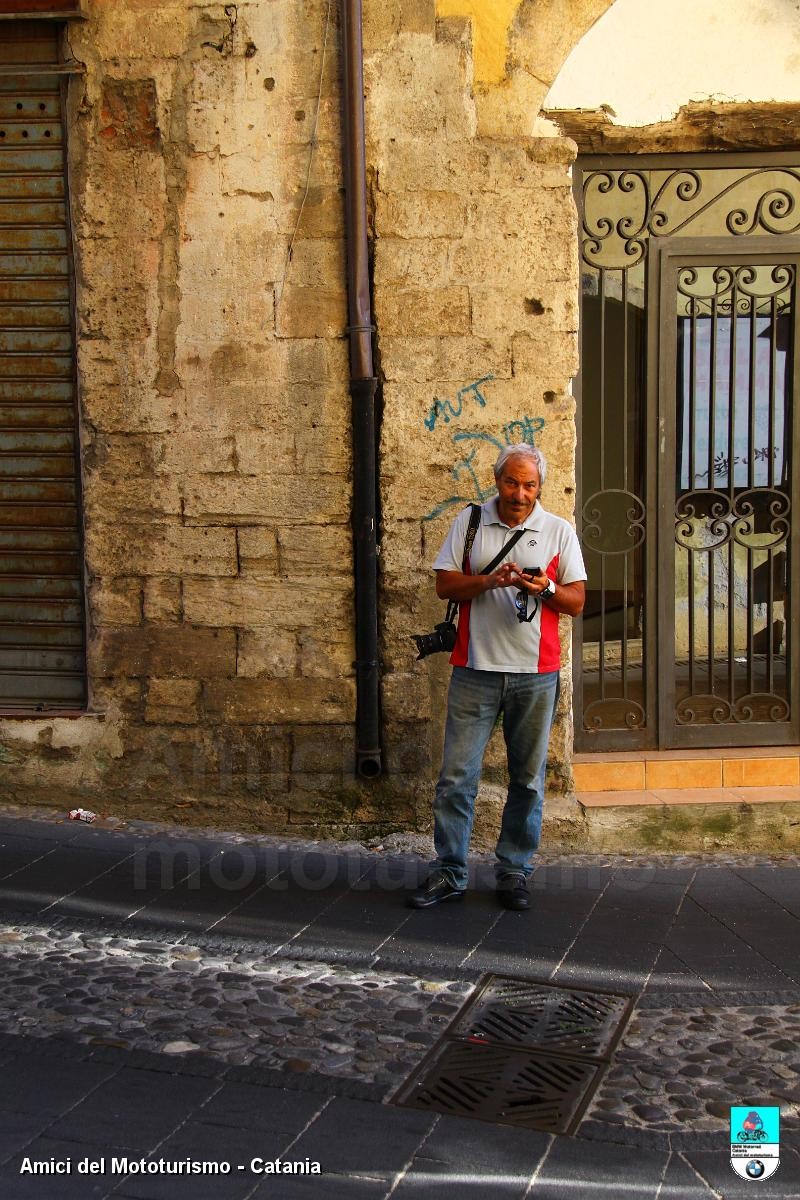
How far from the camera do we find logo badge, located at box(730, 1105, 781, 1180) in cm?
315

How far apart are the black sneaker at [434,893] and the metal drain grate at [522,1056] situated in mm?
678

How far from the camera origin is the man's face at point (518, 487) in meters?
4.82

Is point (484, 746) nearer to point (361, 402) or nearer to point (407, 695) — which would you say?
point (407, 695)

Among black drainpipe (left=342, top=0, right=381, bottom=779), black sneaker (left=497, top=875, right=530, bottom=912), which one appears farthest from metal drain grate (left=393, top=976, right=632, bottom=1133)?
black drainpipe (left=342, top=0, right=381, bottom=779)

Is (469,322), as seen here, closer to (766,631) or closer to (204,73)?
(204,73)

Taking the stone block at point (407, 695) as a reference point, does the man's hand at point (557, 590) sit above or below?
above

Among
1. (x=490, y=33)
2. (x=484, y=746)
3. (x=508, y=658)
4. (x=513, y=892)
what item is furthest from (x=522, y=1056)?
(x=490, y=33)

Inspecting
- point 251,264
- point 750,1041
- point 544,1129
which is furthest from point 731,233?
point 544,1129

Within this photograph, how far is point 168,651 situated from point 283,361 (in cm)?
147

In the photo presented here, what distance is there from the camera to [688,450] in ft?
20.2


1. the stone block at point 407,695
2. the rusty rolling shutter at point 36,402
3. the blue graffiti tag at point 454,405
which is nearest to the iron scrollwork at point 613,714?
the stone block at point 407,695

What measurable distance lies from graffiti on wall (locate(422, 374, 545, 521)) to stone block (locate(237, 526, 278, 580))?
Result: 28.7 inches

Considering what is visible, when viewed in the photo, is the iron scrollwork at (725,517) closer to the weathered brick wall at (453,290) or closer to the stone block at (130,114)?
the weathered brick wall at (453,290)

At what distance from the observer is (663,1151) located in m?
3.23
